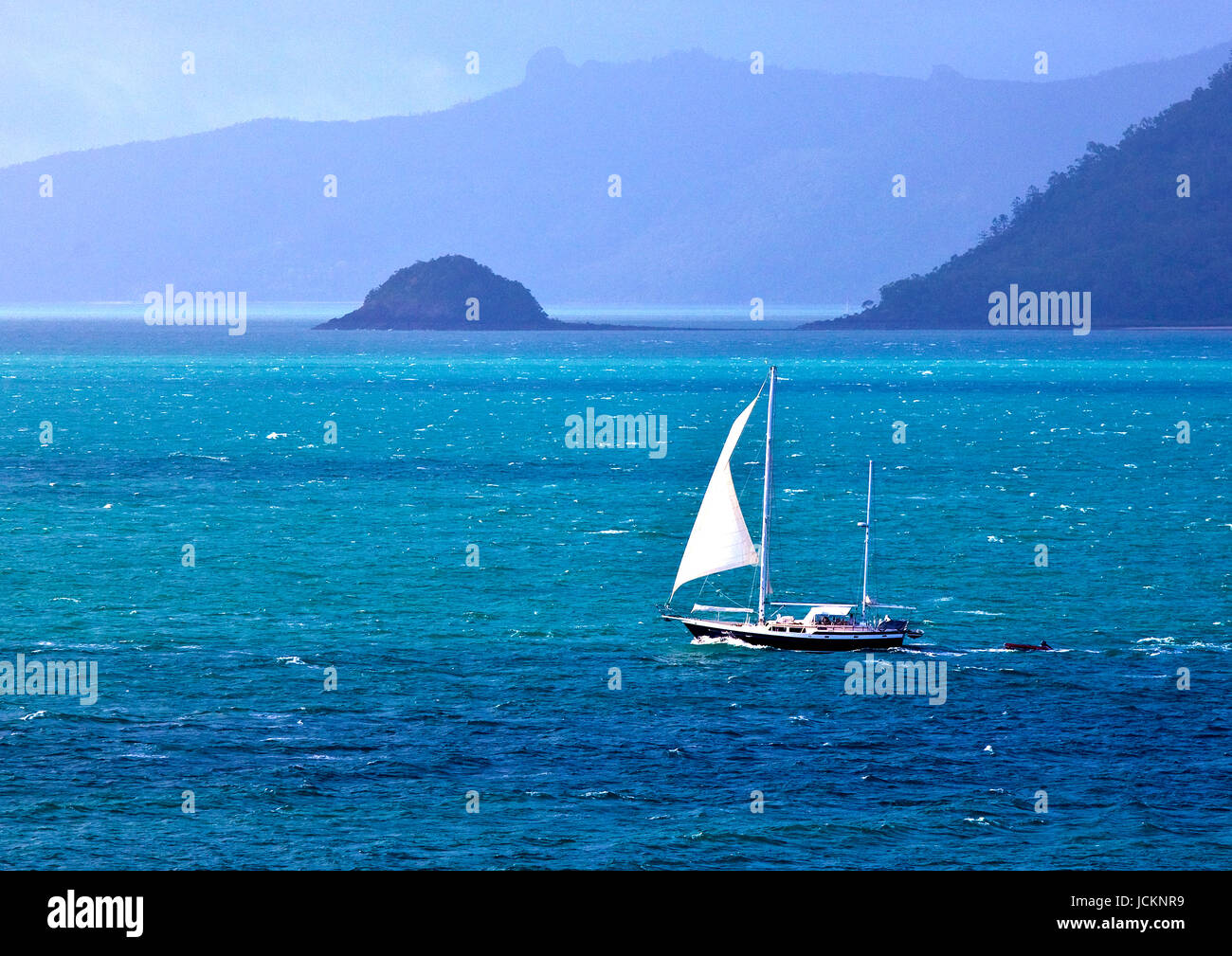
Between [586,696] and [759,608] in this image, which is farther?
[759,608]

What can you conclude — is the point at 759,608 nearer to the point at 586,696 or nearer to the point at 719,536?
the point at 719,536

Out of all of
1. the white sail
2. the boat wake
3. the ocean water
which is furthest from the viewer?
the white sail

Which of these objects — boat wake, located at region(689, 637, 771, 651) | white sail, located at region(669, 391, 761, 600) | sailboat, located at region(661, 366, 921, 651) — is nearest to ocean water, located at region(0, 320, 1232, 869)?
boat wake, located at region(689, 637, 771, 651)

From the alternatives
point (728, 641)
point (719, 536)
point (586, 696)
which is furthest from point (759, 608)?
point (586, 696)

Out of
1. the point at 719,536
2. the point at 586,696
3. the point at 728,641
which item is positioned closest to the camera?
the point at 586,696

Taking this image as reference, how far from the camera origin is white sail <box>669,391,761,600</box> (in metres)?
67.4

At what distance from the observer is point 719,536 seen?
68.3m

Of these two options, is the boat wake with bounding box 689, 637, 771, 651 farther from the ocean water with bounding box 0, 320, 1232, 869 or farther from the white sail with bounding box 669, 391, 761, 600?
the white sail with bounding box 669, 391, 761, 600

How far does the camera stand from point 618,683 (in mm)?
60531

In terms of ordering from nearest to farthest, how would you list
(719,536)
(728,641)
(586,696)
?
(586,696)
(728,641)
(719,536)

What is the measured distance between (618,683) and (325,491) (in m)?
Answer: 74.7

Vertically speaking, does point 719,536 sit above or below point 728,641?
above
